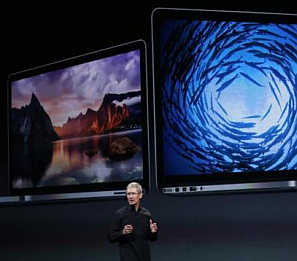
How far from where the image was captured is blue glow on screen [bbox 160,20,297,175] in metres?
4.21

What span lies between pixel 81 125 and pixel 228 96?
1486 millimetres

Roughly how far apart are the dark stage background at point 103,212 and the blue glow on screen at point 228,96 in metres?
0.57

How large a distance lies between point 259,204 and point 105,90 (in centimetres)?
158

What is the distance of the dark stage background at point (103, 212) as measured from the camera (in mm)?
4637

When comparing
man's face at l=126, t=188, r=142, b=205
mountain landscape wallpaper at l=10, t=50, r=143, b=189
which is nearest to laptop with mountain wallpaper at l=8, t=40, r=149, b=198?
mountain landscape wallpaper at l=10, t=50, r=143, b=189

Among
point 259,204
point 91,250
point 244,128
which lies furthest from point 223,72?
point 91,250

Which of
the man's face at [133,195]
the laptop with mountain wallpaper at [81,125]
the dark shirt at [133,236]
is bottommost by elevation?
the dark shirt at [133,236]

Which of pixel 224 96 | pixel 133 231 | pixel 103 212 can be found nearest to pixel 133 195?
pixel 133 231

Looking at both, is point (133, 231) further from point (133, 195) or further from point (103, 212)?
point (103, 212)

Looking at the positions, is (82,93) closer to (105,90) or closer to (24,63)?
(105,90)

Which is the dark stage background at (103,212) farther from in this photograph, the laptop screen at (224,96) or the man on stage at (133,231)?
the man on stage at (133,231)

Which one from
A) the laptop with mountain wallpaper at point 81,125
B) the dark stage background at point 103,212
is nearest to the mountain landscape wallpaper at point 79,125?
the laptop with mountain wallpaper at point 81,125

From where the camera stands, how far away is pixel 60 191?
512 cm

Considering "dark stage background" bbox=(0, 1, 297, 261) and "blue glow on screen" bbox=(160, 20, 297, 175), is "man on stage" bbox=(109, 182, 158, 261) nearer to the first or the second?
"blue glow on screen" bbox=(160, 20, 297, 175)
